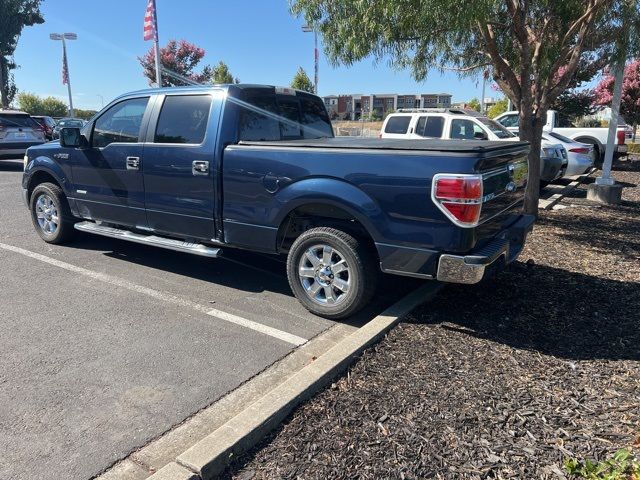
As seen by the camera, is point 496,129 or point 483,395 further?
point 496,129

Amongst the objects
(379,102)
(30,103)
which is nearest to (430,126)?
(30,103)

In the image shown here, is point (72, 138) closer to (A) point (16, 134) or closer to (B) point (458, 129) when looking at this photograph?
(B) point (458, 129)

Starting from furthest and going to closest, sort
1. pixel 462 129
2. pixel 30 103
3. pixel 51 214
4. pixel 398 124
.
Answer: pixel 30 103, pixel 398 124, pixel 462 129, pixel 51 214

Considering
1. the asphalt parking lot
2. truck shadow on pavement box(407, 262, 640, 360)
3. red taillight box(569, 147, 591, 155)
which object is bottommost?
the asphalt parking lot

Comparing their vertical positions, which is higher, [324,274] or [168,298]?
[324,274]

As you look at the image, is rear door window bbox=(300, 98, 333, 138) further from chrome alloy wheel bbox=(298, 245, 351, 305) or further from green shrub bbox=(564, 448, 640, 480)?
green shrub bbox=(564, 448, 640, 480)

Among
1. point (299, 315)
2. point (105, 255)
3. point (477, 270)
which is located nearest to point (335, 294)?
point (299, 315)

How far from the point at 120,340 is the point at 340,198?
6.81 ft

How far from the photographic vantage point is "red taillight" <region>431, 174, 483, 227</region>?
3.69 meters

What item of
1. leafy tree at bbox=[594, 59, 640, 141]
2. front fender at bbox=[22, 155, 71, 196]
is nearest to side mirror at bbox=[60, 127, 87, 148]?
front fender at bbox=[22, 155, 71, 196]

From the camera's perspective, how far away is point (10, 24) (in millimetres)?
34344

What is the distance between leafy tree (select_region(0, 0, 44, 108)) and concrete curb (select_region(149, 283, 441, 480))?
38.4 m

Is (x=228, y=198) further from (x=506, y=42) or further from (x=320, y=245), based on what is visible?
(x=506, y=42)

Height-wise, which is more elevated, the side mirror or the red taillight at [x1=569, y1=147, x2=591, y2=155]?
the side mirror
